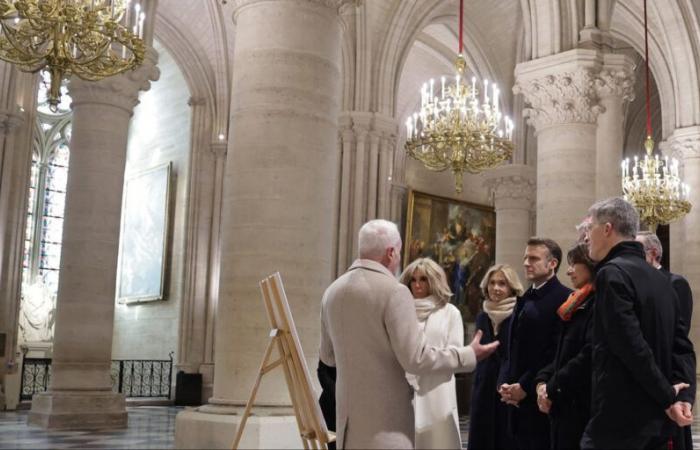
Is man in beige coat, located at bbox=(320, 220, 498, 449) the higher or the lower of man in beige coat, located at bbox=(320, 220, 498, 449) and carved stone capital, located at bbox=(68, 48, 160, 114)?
the lower

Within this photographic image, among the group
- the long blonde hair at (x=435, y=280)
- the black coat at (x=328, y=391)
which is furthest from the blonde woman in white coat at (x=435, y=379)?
the black coat at (x=328, y=391)

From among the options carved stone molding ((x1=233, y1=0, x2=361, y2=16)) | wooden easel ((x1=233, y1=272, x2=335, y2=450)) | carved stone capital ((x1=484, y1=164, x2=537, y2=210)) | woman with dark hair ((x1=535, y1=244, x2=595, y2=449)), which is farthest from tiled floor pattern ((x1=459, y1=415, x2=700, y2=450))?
carved stone capital ((x1=484, y1=164, x2=537, y2=210))

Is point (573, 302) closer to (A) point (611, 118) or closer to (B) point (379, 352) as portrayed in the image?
(B) point (379, 352)

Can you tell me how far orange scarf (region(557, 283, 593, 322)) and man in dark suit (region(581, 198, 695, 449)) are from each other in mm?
488

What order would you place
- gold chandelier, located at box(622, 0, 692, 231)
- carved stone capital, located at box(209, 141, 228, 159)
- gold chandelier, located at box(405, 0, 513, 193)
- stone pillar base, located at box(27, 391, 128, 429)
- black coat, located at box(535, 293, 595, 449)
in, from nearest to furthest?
black coat, located at box(535, 293, 595, 449), stone pillar base, located at box(27, 391, 128, 429), gold chandelier, located at box(405, 0, 513, 193), gold chandelier, located at box(622, 0, 692, 231), carved stone capital, located at box(209, 141, 228, 159)

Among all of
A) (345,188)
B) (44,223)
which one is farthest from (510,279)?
(44,223)

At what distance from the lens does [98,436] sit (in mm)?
9375

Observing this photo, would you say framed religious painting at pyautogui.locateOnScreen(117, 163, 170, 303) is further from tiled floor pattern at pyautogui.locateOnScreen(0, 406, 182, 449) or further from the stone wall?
tiled floor pattern at pyautogui.locateOnScreen(0, 406, 182, 449)

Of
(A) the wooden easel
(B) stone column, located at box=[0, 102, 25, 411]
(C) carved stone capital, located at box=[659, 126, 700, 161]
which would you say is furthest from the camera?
(B) stone column, located at box=[0, 102, 25, 411]

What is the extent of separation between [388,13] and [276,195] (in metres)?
11.7

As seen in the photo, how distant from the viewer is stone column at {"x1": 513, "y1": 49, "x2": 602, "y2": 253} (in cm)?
1129

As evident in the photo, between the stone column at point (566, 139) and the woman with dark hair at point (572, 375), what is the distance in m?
7.12

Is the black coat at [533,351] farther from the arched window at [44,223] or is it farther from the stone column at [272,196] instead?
the arched window at [44,223]

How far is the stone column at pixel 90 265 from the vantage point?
34.3 ft
